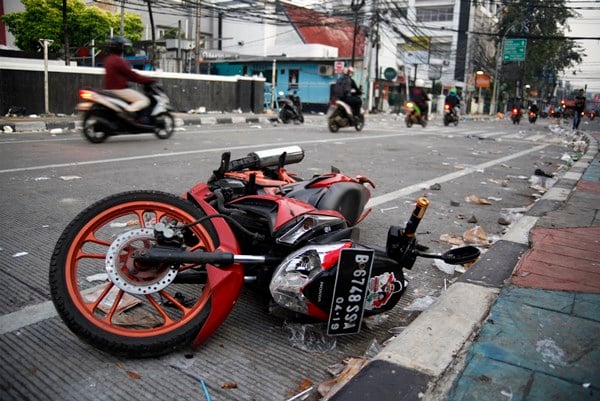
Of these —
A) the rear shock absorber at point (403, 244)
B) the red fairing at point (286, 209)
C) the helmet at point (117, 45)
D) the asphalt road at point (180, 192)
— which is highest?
the helmet at point (117, 45)

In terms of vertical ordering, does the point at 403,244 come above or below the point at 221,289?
above

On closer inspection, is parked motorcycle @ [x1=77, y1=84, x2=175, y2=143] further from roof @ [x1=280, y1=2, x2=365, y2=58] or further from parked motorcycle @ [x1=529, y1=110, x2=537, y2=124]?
roof @ [x1=280, y1=2, x2=365, y2=58]

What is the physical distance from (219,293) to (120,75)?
25.2 feet

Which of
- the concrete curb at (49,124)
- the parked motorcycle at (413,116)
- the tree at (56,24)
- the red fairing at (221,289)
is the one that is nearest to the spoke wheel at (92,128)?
the concrete curb at (49,124)

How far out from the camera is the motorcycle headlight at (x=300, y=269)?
210cm

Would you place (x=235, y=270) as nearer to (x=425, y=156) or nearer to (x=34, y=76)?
(x=425, y=156)

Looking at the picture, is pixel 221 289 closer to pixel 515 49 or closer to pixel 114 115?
pixel 114 115

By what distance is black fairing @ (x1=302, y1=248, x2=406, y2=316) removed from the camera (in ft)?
6.83

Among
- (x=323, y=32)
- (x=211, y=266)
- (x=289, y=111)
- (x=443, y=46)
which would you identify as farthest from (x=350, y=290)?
(x=443, y=46)

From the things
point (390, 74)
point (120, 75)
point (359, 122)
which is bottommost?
point (359, 122)

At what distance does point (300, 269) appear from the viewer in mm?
2107

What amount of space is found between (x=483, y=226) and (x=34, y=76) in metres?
12.7

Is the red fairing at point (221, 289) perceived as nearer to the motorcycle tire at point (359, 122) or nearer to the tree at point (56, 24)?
the motorcycle tire at point (359, 122)

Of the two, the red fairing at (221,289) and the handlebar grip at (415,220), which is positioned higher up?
the handlebar grip at (415,220)
